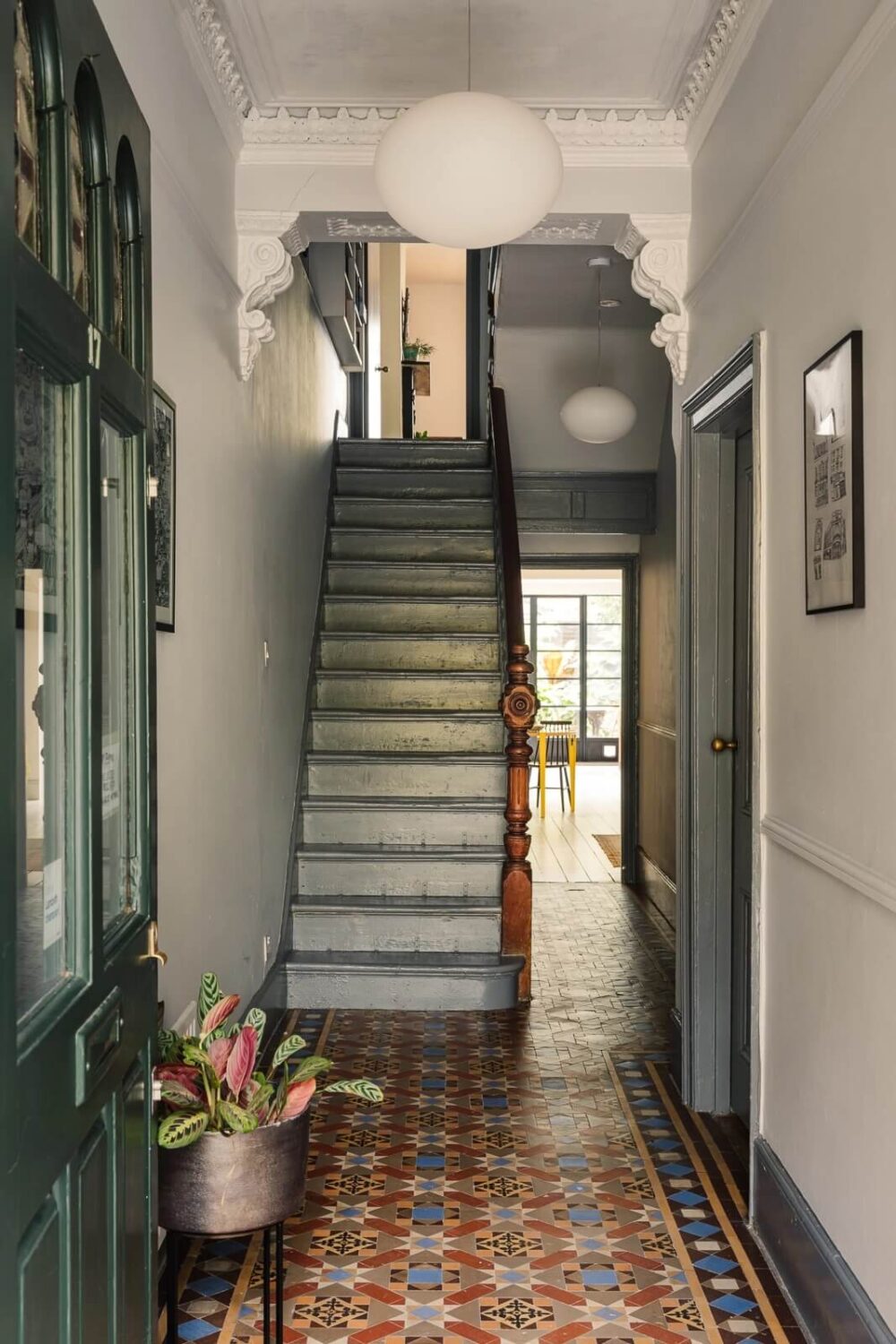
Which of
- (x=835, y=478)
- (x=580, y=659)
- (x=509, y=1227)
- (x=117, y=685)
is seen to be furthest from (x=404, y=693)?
(x=580, y=659)

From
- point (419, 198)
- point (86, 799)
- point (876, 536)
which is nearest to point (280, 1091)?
point (86, 799)

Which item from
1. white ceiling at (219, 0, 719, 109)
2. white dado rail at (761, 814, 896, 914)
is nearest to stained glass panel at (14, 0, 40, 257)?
white dado rail at (761, 814, 896, 914)

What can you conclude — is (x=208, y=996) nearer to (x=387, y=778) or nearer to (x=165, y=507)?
(x=165, y=507)

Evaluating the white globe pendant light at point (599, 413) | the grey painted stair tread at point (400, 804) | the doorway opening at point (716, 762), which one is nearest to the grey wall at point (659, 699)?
the white globe pendant light at point (599, 413)

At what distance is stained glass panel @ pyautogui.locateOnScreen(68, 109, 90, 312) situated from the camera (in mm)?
1634

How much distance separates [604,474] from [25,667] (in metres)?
7.14

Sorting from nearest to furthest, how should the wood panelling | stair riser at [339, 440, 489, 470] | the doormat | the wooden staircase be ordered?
the wooden staircase < stair riser at [339, 440, 489, 470] < the wood panelling < the doormat

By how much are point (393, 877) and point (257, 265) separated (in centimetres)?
275

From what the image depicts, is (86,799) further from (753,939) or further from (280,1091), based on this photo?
(753,939)

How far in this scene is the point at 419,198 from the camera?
2.76 meters

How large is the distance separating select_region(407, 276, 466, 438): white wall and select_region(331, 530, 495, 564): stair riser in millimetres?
6657

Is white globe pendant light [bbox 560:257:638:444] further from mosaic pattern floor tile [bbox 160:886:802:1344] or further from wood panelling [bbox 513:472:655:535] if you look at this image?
mosaic pattern floor tile [bbox 160:886:802:1344]

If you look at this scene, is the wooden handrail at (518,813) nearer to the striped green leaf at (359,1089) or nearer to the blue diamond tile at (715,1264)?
the blue diamond tile at (715,1264)

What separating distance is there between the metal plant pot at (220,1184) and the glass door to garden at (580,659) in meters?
16.0
